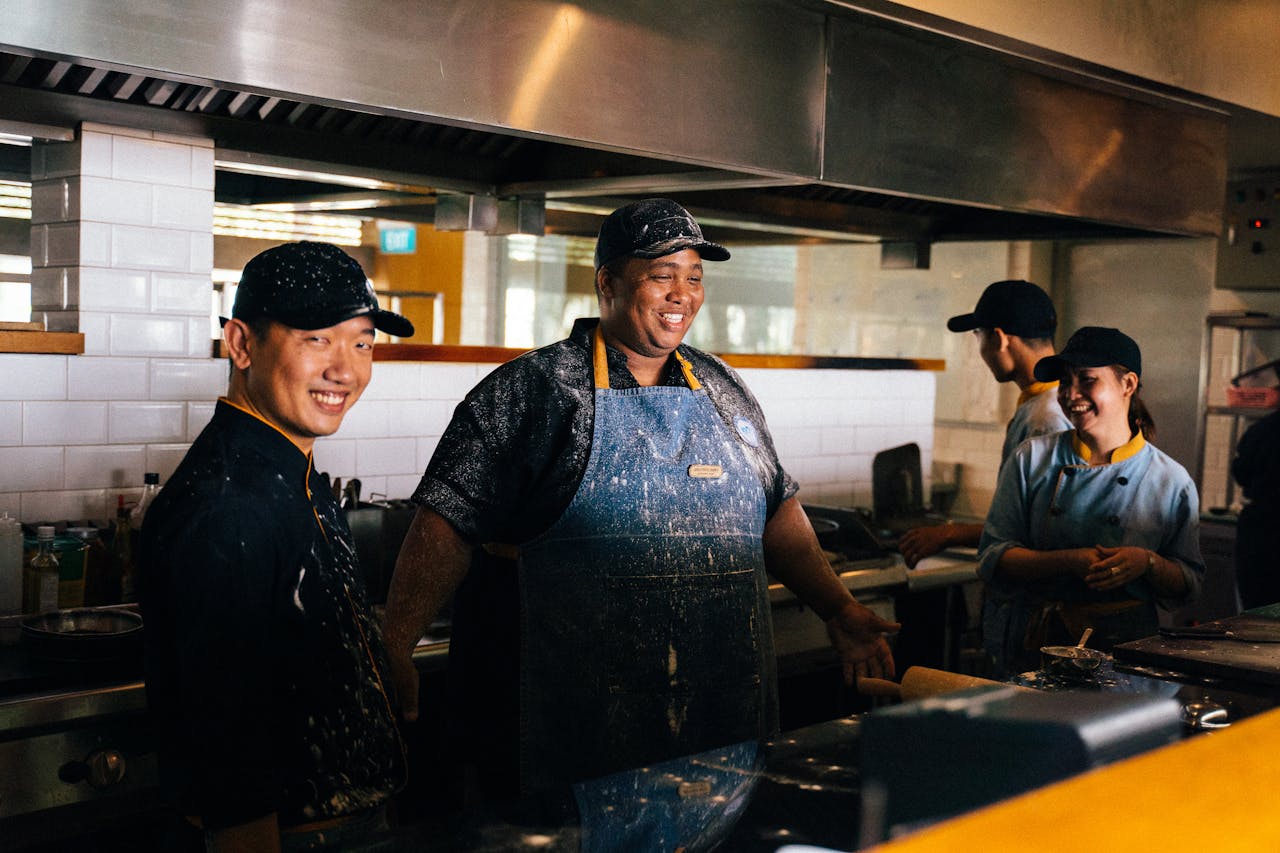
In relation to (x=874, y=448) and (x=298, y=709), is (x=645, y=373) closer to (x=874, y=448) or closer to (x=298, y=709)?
(x=298, y=709)

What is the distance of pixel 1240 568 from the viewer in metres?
4.76

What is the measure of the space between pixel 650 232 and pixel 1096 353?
1.11 meters

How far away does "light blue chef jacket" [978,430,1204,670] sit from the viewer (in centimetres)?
272

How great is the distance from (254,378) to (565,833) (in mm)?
747

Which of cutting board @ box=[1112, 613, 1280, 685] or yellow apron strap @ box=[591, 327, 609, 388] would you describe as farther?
yellow apron strap @ box=[591, 327, 609, 388]

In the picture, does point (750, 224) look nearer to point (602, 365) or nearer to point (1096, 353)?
point (1096, 353)

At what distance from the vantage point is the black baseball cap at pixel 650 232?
90.6 inches

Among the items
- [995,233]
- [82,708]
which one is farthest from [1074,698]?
[995,233]

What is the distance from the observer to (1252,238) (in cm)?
580

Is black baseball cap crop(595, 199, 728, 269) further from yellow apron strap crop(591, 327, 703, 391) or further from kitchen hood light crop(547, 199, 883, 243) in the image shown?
kitchen hood light crop(547, 199, 883, 243)

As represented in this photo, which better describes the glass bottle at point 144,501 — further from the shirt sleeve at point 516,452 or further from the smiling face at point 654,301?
the smiling face at point 654,301

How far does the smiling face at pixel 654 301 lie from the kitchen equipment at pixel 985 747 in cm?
105

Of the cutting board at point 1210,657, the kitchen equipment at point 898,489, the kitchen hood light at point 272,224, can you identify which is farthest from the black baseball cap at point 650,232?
the kitchen hood light at point 272,224

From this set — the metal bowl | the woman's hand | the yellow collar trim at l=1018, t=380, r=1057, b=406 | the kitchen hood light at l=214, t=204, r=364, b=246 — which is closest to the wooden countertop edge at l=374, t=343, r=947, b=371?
the yellow collar trim at l=1018, t=380, r=1057, b=406
